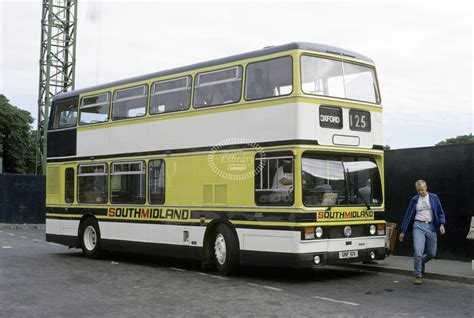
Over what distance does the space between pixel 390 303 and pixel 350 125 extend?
3.91 metres

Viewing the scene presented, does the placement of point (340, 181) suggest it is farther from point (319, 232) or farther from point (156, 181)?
point (156, 181)

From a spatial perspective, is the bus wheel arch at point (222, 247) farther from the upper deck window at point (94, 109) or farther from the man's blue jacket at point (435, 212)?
the upper deck window at point (94, 109)

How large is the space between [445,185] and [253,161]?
469 centimetres

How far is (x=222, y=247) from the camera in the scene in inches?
498

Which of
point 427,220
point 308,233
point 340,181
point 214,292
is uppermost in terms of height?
point 340,181

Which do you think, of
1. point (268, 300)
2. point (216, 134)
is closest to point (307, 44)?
point (216, 134)

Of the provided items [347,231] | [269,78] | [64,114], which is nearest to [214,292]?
[347,231]

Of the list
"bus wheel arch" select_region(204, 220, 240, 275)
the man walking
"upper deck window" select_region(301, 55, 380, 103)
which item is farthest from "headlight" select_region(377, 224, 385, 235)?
"bus wheel arch" select_region(204, 220, 240, 275)

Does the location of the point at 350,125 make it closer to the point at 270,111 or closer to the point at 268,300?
the point at 270,111

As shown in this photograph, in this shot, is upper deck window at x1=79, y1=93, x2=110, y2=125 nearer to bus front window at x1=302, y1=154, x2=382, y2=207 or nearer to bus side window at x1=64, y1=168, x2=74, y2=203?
bus side window at x1=64, y1=168, x2=74, y2=203

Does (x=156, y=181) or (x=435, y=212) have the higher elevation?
(x=156, y=181)

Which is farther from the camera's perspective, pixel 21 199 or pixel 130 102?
pixel 21 199

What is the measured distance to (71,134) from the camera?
1702cm

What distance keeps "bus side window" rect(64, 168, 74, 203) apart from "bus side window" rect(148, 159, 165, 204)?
131 inches
